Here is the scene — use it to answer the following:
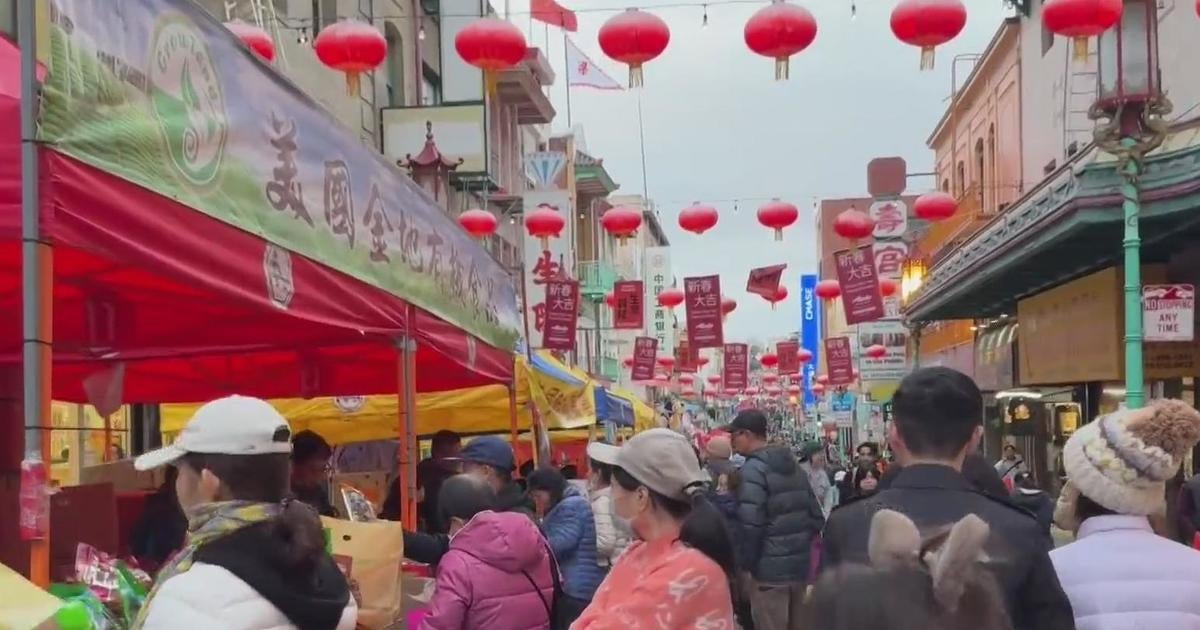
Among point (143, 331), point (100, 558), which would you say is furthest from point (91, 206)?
point (143, 331)

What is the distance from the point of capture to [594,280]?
48469mm

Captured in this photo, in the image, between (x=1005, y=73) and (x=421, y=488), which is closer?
(x=421, y=488)

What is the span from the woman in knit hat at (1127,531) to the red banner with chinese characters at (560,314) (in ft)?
70.1

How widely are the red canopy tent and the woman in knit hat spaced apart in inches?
105

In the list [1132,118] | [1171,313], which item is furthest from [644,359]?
[1171,313]

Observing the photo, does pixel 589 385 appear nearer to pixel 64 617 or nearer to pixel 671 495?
pixel 671 495

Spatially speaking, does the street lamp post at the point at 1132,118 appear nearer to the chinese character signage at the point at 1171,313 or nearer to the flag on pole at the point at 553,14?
the chinese character signage at the point at 1171,313

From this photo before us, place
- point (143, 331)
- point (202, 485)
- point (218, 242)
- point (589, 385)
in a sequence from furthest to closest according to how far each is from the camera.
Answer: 1. point (589, 385)
2. point (143, 331)
3. point (218, 242)
4. point (202, 485)

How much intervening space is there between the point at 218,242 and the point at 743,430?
5.69 meters

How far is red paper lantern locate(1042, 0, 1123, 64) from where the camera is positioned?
9.82m

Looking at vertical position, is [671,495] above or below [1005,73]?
below

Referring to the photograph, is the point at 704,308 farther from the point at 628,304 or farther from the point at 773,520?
the point at 773,520

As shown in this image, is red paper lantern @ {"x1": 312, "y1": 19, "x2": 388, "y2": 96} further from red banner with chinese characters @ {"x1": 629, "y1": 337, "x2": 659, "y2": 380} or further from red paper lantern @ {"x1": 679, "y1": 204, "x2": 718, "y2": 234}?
red banner with chinese characters @ {"x1": 629, "y1": 337, "x2": 659, "y2": 380}

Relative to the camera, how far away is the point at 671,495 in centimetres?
354
